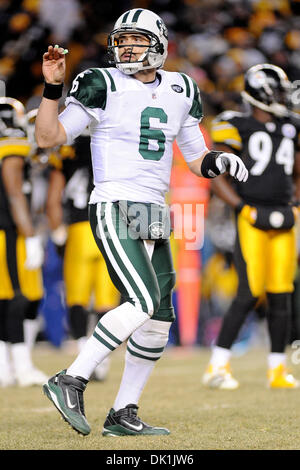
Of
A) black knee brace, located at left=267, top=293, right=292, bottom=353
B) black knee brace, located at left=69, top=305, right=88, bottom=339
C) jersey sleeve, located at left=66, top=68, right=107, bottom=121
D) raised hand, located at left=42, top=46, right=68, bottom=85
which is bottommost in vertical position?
black knee brace, located at left=69, top=305, right=88, bottom=339

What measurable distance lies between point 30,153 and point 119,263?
2339 millimetres

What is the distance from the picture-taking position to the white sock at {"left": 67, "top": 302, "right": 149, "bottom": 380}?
3.18m

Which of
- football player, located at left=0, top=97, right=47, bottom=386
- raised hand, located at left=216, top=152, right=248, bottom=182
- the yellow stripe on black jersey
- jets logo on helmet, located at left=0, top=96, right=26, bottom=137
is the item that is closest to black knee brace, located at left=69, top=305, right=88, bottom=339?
football player, located at left=0, top=97, right=47, bottom=386

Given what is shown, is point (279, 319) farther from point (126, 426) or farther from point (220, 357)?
point (126, 426)

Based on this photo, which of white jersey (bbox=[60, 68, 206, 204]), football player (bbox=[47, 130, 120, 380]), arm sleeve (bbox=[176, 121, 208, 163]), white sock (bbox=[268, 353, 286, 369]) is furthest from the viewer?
football player (bbox=[47, 130, 120, 380])

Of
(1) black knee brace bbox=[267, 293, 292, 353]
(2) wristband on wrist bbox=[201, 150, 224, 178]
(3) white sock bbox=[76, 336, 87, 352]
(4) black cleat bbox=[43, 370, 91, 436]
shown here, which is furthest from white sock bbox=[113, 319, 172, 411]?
(3) white sock bbox=[76, 336, 87, 352]

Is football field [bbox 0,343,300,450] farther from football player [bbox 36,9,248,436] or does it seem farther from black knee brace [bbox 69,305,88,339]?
black knee brace [bbox 69,305,88,339]

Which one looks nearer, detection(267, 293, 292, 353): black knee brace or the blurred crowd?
detection(267, 293, 292, 353): black knee brace

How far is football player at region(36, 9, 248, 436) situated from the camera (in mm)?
3178

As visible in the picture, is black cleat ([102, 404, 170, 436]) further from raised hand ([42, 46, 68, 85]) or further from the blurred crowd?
the blurred crowd

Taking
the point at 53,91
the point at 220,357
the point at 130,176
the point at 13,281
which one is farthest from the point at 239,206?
the point at 53,91

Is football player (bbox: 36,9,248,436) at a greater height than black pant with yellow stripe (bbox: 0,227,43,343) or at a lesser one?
greater

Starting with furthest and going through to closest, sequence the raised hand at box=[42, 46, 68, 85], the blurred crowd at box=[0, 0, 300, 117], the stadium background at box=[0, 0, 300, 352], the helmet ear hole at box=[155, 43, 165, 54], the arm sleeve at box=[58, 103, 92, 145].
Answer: the blurred crowd at box=[0, 0, 300, 117], the stadium background at box=[0, 0, 300, 352], the helmet ear hole at box=[155, 43, 165, 54], the arm sleeve at box=[58, 103, 92, 145], the raised hand at box=[42, 46, 68, 85]
